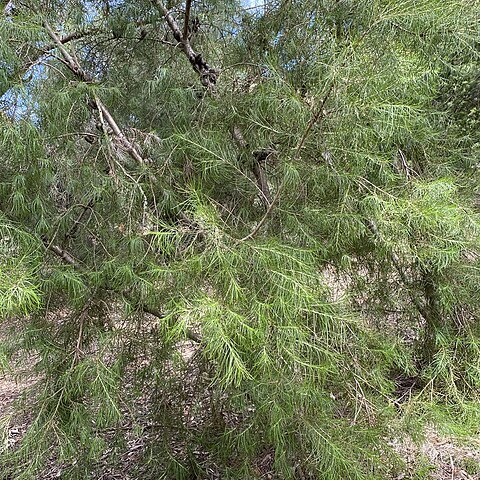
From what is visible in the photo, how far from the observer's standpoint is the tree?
1.96m

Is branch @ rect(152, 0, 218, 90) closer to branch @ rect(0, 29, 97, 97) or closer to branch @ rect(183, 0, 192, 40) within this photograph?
branch @ rect(183, 0, 192, 40)

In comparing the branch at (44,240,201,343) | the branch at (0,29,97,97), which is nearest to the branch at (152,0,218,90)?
the branch at (0,29,97,97)

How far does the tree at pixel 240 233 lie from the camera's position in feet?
6.43

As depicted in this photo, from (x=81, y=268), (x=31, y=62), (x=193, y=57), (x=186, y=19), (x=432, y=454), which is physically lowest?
(x=432, y=454)

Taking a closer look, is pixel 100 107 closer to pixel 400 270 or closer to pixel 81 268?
pixel 81 268

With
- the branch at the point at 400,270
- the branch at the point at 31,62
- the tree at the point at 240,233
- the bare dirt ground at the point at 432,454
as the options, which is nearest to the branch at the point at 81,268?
the tree at the point at 240,233

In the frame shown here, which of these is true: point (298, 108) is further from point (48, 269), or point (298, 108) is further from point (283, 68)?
point (48, 269)

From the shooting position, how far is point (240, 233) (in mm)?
2303

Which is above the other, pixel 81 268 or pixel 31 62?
pixel 31 62

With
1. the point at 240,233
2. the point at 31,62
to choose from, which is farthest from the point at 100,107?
the point at 240,233

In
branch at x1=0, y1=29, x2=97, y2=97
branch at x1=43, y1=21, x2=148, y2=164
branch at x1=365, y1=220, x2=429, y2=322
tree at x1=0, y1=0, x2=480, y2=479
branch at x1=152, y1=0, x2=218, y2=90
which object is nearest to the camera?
tree at x1=0, y1=0, x2=480, y2=479

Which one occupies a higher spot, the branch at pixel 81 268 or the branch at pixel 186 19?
the branch at pixel 186 19

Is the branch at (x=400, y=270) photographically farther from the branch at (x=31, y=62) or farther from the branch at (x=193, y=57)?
the branch at (x=31, y=62)

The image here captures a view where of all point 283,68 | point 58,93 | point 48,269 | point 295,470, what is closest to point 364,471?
point 295,470
